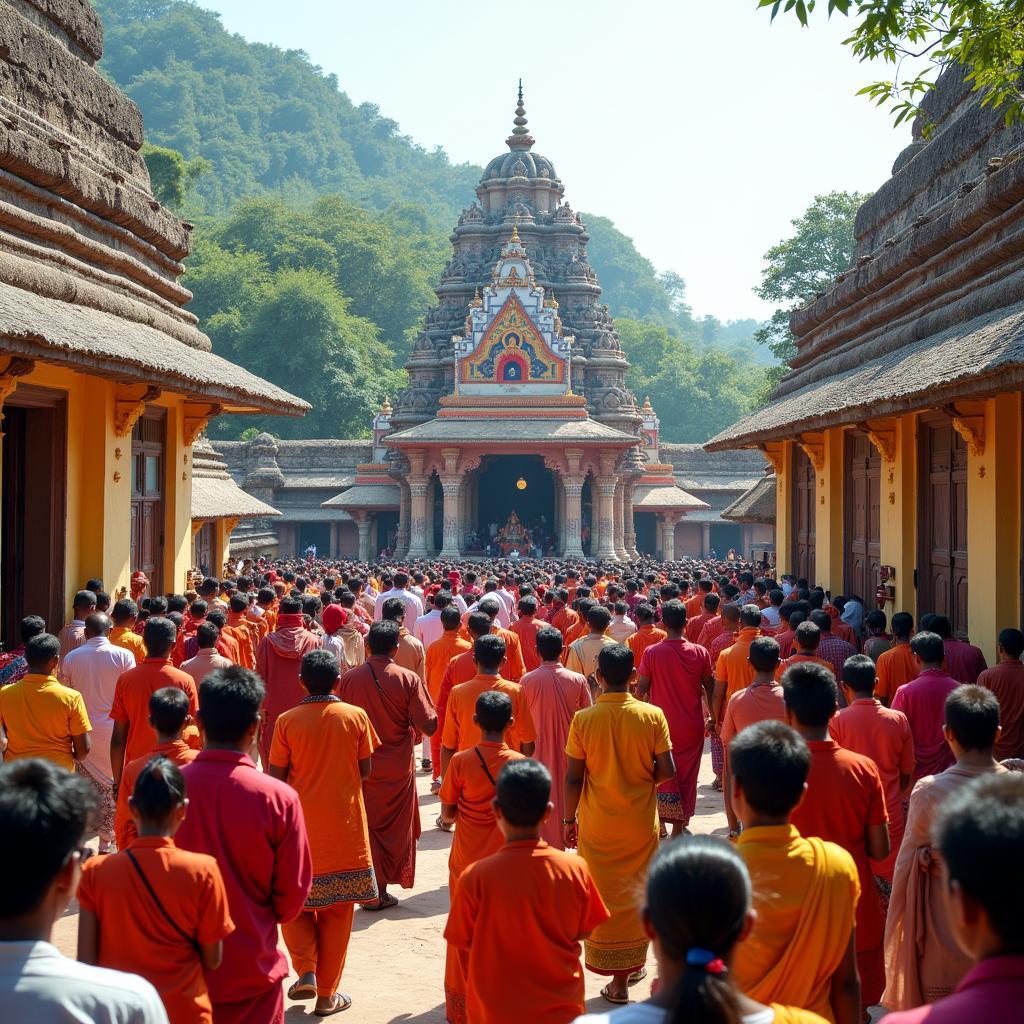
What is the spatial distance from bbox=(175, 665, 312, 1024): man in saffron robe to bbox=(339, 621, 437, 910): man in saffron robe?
2.65 metres

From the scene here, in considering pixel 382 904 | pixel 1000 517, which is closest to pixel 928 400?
pixel 1000 517

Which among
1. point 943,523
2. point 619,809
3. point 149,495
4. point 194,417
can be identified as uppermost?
point 194,417

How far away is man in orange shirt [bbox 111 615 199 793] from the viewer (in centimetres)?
659

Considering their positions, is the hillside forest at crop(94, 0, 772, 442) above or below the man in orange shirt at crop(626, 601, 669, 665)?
above

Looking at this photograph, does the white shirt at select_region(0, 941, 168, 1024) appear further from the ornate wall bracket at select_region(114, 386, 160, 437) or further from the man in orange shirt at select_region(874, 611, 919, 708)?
the ornate wall bracket at select_region(114, 386, 160, 437)

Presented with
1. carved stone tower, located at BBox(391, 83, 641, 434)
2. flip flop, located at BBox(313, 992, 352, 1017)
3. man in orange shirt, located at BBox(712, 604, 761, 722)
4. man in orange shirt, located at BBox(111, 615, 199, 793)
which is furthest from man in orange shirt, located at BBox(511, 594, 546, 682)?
carved stone tower, located at BBox(391, 83, 641, 434)

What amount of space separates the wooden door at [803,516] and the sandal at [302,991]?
11.6 meters

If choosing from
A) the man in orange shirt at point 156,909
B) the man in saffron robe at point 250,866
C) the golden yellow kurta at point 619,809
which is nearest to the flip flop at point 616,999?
the golden yellow kurta at point 619,809

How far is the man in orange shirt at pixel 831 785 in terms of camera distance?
4.48 meters

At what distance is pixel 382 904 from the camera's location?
7.09 m

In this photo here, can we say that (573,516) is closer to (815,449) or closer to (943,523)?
(815,449)

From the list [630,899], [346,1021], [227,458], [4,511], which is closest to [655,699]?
→ [630,899]

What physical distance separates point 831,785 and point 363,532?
3272 cm

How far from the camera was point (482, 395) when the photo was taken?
3328 centimetres
